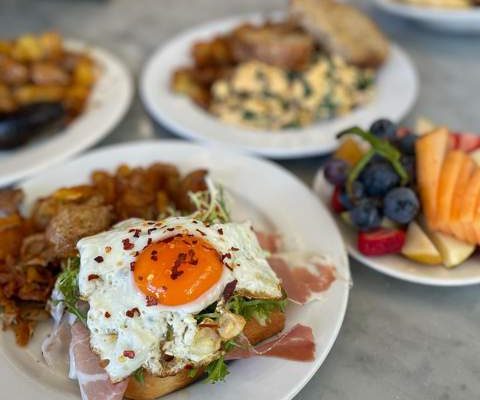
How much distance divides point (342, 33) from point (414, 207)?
4.53ft

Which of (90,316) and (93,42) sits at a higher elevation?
(90,316)

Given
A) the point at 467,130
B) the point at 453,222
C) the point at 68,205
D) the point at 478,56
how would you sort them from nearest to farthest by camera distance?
the point at 453,222 → the point at 68,205 → the point at 467,130 → the point at 478,56

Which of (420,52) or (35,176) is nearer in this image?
(35,176)

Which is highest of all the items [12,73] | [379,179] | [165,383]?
[379,179]

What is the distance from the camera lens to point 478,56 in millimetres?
3184

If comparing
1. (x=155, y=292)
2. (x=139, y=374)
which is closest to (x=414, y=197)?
(x=155, y=292)

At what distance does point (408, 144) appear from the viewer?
6.49 ft

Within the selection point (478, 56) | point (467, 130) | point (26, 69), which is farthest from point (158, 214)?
point (478, 56)

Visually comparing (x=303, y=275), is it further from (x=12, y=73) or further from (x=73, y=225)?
(x=12, y=73)

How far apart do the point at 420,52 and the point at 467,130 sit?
2.68 ft

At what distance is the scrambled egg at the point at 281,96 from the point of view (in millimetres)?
2631

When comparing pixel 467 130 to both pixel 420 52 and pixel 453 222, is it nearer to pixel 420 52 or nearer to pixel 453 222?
pixel 420 52

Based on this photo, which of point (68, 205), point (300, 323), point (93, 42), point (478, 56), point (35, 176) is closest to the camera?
point (300, 323)

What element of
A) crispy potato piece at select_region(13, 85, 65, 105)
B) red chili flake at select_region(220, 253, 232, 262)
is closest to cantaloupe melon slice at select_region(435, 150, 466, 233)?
red chili flake at select_region(220, 253, 232, 262)
